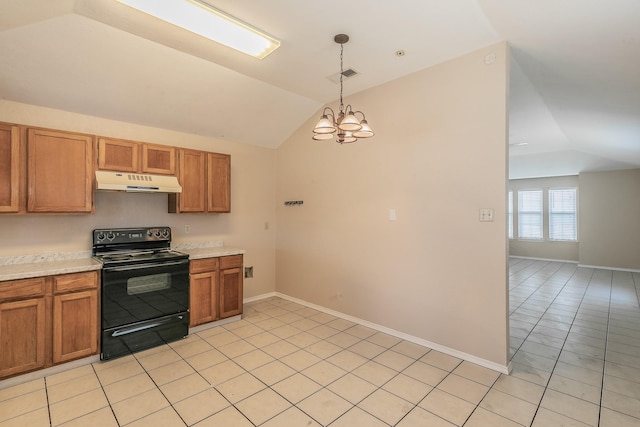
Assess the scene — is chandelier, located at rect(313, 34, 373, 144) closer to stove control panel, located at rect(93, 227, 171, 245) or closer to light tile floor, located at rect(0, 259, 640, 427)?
light tile floor, located at rect(0, 259, 640, 427)

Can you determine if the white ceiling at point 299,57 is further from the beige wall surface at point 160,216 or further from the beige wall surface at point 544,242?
the beige wall surface at point 544,242

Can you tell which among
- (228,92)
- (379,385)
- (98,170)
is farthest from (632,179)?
(98,170)

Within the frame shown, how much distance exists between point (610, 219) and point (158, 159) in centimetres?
986

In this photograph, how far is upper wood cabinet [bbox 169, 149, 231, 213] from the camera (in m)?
3.78

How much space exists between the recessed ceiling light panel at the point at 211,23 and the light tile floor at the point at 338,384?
9.55ft

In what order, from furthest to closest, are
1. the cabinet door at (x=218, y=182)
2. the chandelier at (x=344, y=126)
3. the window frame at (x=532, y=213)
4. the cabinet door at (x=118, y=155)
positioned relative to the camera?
the window frame at (x=532, y=213)
the cabinet door at (x=218, y=182)
the cabinet door at (x=118, y=155)
the chandelier at (x=344, y=126)

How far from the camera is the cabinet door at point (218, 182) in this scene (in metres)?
4.02

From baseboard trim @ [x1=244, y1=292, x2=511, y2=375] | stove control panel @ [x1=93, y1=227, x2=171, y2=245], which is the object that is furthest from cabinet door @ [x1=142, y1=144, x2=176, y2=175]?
baseboard trim @ [x1=244, y1=292, x2=511, y2=375]

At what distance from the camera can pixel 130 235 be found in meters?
3.53

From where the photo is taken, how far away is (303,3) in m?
2.20

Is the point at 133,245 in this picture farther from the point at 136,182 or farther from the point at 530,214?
the point at 530,214

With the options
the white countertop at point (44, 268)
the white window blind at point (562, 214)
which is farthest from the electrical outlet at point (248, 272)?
the white window blind at point (562, 214)

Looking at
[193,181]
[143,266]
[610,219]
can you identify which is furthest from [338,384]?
[610,219]

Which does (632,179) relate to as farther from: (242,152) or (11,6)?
(11,6)
